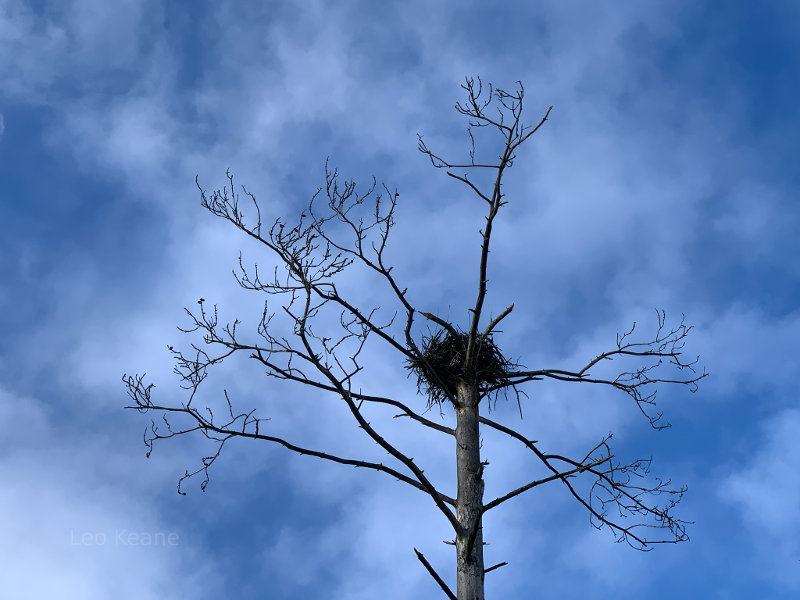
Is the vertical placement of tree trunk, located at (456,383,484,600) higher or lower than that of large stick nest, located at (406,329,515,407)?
lower

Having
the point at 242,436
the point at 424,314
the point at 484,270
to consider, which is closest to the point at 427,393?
the point at 424,314

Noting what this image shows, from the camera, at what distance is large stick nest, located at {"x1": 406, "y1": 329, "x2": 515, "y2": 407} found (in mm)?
6832

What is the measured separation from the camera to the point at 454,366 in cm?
709

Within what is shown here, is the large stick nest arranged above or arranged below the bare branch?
above

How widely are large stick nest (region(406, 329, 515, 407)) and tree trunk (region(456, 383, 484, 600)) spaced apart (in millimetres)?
152

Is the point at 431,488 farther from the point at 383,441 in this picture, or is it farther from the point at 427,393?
the point at 427,393

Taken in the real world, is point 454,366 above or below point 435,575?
above

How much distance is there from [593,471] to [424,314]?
2098mm

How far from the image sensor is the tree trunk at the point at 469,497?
222 inches

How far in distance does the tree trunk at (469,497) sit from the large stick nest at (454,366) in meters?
0.15

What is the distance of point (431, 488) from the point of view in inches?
223

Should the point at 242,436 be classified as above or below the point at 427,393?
below

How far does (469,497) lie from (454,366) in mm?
1468

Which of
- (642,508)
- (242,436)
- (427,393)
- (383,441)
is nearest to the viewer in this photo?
(383,441)
